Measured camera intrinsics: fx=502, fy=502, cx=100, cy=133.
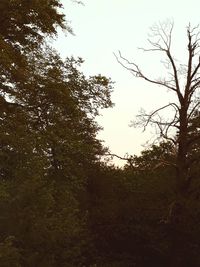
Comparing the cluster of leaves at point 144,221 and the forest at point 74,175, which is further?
the cluster of leaves at point 144,221

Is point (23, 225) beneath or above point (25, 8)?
beneath

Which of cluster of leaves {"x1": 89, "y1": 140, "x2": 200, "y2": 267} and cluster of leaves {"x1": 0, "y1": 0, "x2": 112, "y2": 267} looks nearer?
cluster of leaves {"x1": 0, "y1": 0, "x2": 112, "y2": 267}

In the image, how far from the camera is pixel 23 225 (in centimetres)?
1246

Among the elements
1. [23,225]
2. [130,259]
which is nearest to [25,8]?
[23,225]

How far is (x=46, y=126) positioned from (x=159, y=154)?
581 centimetres

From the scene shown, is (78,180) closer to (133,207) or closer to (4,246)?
(133,207)

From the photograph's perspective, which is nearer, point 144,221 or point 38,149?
point 38,149

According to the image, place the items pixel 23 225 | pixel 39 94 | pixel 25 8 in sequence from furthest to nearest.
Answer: pixel 39 94
pixel 25 8
pixel 23 225

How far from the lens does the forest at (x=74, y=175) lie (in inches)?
510

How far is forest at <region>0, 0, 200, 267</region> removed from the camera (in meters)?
13.0

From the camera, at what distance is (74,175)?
1037 inches

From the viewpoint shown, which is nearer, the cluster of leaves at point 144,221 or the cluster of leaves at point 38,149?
the cluster of leaves at point 38,149

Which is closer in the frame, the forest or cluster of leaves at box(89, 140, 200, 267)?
the forest

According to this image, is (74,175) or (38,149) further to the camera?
(74,175)
